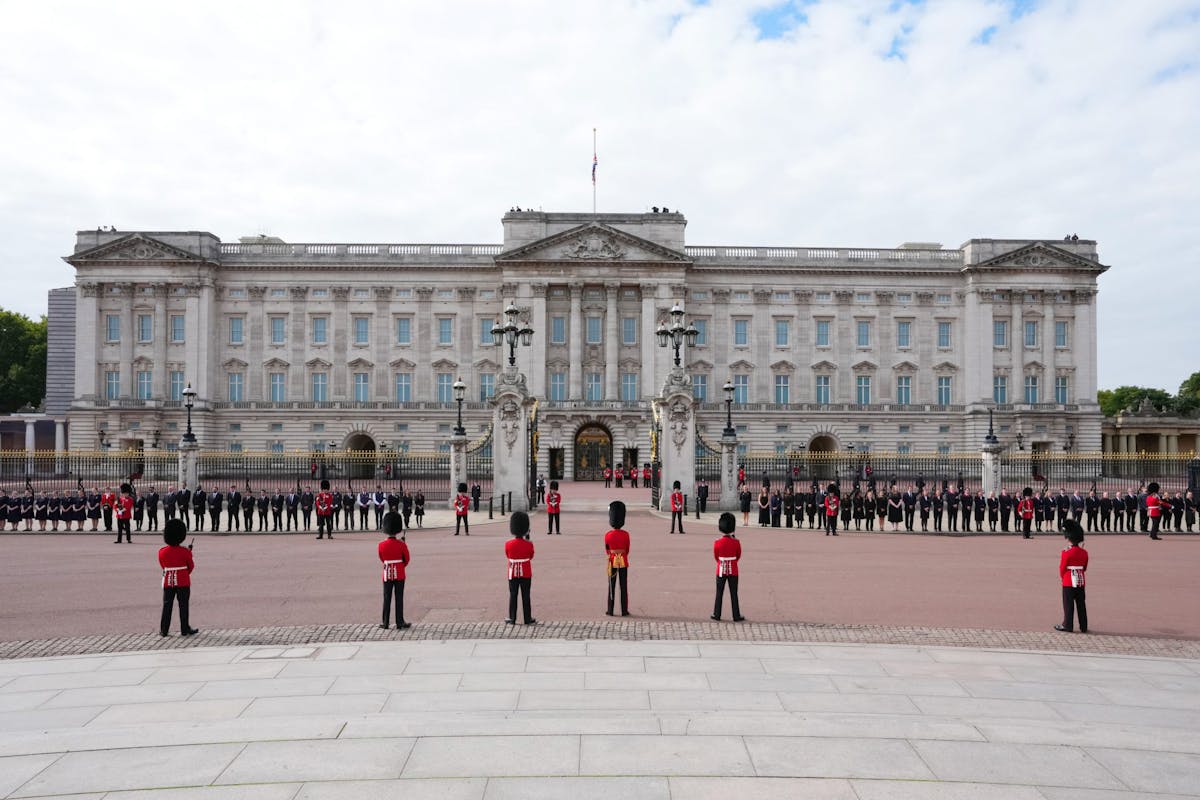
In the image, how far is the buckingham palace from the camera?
63.2 m

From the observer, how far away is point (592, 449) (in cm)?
6344

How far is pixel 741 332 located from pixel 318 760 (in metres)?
59.7

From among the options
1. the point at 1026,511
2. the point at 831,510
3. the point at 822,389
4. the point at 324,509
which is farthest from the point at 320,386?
the point at 1026,511

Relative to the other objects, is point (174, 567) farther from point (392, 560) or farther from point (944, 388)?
point (944, 388)

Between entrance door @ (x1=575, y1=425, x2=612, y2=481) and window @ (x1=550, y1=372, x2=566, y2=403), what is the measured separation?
2.99m

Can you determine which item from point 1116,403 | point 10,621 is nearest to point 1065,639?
point 10,621

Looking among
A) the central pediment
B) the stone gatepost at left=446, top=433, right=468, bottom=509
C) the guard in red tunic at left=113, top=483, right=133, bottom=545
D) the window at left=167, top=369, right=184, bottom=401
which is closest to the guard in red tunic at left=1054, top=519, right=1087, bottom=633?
the stone gatepost at left=446, top=433, right=468, bottom=509

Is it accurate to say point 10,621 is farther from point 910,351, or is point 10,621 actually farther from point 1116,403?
point 1116,403

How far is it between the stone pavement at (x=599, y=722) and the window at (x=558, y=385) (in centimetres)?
5220

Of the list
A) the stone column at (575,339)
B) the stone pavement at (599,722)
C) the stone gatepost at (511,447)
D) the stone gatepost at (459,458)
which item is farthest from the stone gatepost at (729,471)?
the stone column at (575,339)

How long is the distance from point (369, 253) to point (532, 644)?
188ft

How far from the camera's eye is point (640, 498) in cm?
4284

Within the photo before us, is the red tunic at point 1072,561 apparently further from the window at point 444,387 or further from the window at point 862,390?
the window at point 444,387

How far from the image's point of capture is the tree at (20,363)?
8719 cm
